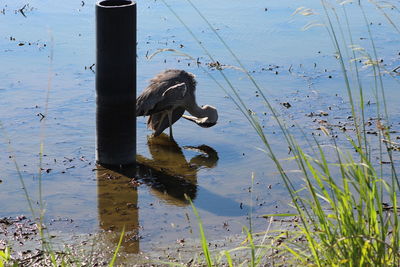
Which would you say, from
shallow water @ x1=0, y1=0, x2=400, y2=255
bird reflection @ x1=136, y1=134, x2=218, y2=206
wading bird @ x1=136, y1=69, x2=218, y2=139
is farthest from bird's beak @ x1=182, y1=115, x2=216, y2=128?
bird reflection @ x1=136, y1=134, x2=218, y2=206

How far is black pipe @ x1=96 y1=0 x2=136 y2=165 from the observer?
802 centimetres

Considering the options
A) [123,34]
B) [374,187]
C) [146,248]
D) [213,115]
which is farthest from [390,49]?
[374,187]

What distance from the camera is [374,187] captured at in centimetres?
412

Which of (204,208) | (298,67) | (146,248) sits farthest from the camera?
(298,67)

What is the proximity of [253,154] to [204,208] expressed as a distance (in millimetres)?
1716

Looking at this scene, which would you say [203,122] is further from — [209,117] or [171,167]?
[171,167]

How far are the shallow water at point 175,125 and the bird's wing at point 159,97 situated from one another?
0.47 m

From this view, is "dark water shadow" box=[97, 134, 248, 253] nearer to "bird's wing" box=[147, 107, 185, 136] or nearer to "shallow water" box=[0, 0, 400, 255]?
"shallow water" box=[0, 0, 400, 255]

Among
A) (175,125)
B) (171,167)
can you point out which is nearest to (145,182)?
(171,167)

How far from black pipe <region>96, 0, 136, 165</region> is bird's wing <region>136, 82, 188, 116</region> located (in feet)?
3.51

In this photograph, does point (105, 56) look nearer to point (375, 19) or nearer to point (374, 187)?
point (374, 187)

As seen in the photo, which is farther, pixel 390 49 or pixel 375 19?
pixel 375 19

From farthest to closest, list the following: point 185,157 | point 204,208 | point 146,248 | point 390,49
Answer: point 390,49
point 185,157
point 204,208
point 146,248

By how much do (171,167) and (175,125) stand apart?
A: 175 cm
